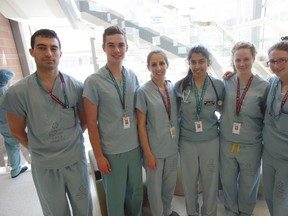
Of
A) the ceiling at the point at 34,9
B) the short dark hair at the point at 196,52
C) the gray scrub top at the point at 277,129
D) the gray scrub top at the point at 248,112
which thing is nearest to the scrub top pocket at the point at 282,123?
the gray scrub top at the point at 277,129

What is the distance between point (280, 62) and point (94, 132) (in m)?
1.30

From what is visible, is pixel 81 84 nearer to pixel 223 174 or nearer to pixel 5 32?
pixel 223 174

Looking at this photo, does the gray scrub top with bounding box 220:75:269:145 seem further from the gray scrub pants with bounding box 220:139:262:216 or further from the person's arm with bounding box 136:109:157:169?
the person's arm with bounding box 136:109:157:169

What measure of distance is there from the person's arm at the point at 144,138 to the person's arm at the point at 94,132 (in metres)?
0.29

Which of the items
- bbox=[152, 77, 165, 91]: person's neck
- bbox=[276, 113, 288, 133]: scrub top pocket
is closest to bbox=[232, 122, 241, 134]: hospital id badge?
bbox=[276, 113, 288, 133]: scrub top pocket

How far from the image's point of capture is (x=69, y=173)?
4.31 feet

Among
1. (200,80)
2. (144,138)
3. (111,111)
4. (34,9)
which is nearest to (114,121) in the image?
(111,111)

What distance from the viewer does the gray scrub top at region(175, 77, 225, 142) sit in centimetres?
145

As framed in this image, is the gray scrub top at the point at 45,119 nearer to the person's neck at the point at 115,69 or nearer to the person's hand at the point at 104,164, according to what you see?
the person's hand at the point at 104,164

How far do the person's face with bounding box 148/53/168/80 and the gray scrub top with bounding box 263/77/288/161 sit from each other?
2.46 ft

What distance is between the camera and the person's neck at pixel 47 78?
1.24 meters

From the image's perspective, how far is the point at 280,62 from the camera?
1270 mm

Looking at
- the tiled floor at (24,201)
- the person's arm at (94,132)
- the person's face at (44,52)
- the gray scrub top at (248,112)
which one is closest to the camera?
the person's face at (44,52)

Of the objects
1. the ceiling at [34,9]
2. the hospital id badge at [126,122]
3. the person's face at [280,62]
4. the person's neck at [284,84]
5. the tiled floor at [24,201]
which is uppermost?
the ceiling at [34,9]
